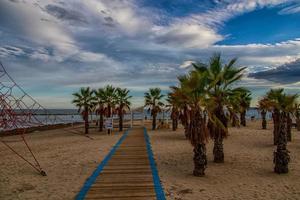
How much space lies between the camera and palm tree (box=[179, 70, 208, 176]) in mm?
13320

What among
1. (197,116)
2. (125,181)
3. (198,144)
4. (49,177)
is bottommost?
(49,177)

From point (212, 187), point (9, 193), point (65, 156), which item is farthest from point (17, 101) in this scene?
point (212, 187)

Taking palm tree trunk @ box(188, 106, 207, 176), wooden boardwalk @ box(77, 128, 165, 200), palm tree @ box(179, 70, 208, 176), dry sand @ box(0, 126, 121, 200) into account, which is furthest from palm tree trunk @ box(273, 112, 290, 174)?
dry sand @ box(0, 126, 121, 200)

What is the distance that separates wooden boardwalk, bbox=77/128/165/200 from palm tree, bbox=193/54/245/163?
3.53 metres

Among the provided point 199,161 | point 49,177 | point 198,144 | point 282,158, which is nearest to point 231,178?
point 199,161

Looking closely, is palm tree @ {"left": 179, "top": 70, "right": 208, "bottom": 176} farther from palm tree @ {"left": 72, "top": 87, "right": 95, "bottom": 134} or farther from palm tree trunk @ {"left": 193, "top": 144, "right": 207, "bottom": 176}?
palm tree @ {"left": 72, "top": 87, "right": 95, "bottom": 134}

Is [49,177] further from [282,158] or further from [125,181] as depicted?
[282,158]

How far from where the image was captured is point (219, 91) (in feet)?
52.4

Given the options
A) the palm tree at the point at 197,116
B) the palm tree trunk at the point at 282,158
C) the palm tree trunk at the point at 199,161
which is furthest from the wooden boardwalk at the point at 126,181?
the palm tree trunk at the point at 282,158

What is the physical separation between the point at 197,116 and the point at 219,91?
2.92m

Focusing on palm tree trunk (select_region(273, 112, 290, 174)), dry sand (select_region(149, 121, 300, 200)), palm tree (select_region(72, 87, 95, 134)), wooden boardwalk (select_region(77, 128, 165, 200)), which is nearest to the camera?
wooden boardwalk (select_region(77, 128, 165, 200))

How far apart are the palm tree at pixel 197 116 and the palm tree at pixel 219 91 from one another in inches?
52.3

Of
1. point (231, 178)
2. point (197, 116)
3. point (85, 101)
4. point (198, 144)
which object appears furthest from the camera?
point (85, 101)

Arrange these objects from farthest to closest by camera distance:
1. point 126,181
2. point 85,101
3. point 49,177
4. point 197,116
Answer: point 85,101 → point 197,116 → point 49,177 → point 126,181
